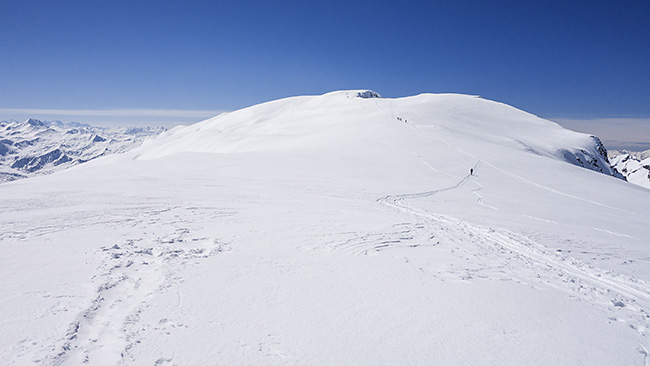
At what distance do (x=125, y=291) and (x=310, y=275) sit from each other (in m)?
3.71

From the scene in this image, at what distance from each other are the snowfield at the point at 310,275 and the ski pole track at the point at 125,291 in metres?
0.03

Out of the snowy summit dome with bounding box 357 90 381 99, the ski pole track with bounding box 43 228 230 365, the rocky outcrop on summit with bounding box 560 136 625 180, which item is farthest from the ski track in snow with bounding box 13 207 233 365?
the snowy summit dome with bounding box 357 90 381 99

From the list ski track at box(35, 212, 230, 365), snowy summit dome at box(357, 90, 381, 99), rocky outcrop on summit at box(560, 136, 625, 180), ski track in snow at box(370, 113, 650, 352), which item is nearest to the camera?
ski track at box(35, 212, 230, 365)

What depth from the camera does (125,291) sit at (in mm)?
6277

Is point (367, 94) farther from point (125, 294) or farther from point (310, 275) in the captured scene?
point (125, 294)

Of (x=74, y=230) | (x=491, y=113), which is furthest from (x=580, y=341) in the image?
(x=491, y=113)

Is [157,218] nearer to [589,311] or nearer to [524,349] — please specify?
[524,349]

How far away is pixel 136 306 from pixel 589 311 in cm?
896

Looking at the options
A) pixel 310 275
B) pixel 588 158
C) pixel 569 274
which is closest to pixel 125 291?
pixel 310 275

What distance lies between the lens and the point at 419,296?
6926 mm

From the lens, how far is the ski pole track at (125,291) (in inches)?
180

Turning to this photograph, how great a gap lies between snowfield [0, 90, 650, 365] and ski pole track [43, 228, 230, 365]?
32 mm

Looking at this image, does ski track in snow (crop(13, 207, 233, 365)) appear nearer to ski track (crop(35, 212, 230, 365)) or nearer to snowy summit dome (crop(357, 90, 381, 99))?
ski track (crop(35, 212, 230, 365))

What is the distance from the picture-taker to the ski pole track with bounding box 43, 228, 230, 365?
4570mm
